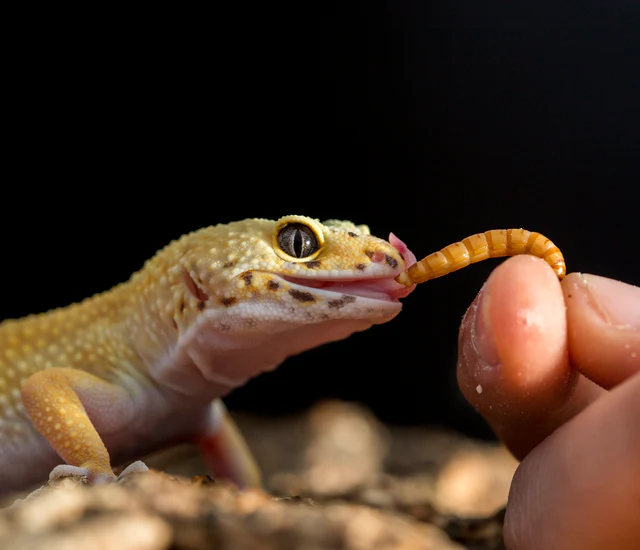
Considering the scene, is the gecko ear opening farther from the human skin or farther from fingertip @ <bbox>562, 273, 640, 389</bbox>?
fingertip @ <bbox>562, 273, 640, 389</bbox>

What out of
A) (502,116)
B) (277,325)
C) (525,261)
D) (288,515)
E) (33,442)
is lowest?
(33,442)

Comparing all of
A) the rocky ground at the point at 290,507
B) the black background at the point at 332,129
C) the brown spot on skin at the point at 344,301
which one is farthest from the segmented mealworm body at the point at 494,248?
the black background at the point at 332,129

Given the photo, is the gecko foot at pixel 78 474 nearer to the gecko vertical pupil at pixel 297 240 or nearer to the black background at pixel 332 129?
the gecko vertical pupil at pixel 297 240

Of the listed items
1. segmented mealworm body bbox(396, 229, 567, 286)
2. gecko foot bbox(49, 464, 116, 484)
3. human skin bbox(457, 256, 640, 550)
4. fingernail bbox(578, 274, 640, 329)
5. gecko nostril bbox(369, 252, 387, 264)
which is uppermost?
segmented mealworm body bbox(396, 229, 567, 286)

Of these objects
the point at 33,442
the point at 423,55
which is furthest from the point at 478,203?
the point at 33,442

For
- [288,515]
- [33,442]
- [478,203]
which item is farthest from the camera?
[478,203]

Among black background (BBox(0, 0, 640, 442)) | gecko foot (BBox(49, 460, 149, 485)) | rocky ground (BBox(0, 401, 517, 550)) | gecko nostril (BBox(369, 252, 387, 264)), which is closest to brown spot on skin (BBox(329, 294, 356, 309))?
gecko nostril (BBox(369, 252, 387, 264))

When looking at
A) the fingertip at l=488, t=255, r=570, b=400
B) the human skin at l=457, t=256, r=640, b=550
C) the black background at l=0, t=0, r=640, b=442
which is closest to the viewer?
the human skin at l=457, t=256, r=640, b=550

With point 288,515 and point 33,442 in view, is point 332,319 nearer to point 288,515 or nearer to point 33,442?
point 288,515

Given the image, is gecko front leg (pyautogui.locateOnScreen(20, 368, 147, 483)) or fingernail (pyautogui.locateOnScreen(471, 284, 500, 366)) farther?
gecko front leg (pyautogui.locateOnScreen(20, 368, 147, 483))
